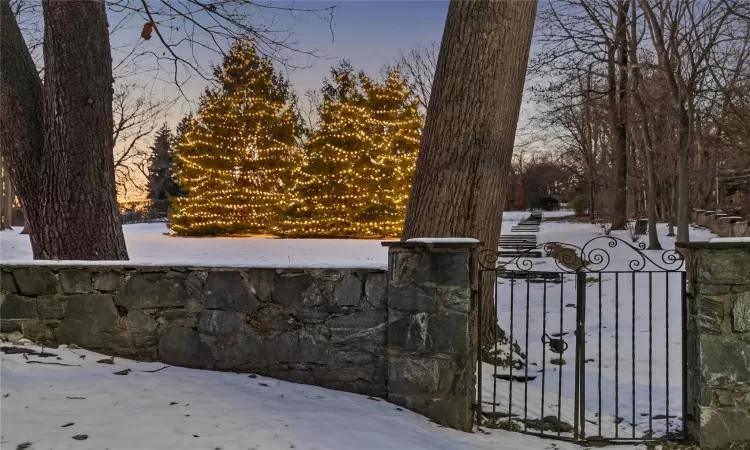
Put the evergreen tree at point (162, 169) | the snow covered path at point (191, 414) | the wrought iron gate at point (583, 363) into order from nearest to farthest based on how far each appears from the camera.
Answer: the snow covered path at point (191, 414)
the wrought iron gate at point (583, 363)
the evergreen tree at point (162, 169)

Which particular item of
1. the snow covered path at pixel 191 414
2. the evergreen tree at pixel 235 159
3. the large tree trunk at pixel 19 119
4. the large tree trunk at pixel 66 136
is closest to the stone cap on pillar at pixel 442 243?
the snow covered path at pixel 191 414

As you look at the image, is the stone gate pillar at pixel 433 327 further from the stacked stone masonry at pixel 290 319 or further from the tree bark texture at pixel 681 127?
the tree bark texture at pixel 681 127

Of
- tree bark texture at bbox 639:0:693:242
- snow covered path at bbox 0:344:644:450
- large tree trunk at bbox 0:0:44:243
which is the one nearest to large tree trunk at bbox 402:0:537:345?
snow covered path at bbox 0:344:644:450

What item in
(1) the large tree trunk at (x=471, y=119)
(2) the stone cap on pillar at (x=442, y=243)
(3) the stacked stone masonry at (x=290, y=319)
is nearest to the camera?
(2) the stone cap on pillar at (x=442, y=243)

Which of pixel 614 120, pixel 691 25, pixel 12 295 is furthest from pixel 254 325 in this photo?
pixel 614 120

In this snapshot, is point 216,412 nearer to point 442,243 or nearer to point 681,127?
point 442,243

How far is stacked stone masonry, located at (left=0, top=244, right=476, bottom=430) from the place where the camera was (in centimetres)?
358

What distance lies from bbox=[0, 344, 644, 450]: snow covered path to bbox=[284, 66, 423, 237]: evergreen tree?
14.4 meters

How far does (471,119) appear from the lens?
4.62 metres

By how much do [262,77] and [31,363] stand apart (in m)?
18.1

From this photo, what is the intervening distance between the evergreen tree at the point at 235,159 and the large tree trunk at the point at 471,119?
15.5m

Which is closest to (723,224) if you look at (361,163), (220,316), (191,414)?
(361,163)

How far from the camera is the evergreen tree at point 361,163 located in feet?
59.4

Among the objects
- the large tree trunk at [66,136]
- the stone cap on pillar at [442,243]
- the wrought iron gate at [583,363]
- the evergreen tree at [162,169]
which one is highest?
the evergreen tree at [162,169]
